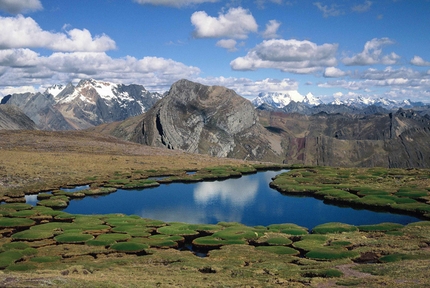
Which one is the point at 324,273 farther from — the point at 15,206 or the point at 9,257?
the point at 15,206

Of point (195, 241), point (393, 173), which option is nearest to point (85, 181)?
point (195, 241)

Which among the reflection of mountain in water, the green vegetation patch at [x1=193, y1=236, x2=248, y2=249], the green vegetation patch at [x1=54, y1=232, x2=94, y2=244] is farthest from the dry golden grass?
the green vegetation patch at [x1=193, y1=236, x2=248, y2=249]

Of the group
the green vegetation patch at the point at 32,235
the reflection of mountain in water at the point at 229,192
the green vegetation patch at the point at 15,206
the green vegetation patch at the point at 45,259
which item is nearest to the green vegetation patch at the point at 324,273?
the green vegetation patch at the point at 45,259

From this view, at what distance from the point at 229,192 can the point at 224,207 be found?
72.6 feet

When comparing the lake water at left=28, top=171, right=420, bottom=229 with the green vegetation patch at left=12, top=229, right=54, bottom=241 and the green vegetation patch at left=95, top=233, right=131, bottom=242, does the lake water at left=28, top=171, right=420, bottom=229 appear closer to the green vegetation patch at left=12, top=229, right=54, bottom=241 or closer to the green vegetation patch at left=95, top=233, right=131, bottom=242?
the green vegetation patch at left=95, top=233, right=131, bottom=242

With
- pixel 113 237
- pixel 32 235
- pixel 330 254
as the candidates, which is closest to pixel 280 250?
pixel 330 254

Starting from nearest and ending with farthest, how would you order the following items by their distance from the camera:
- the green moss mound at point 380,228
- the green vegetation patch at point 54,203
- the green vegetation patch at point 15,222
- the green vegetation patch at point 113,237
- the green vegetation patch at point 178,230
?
the green vegetation patch at point 113,237 < the green vegetation patch at point 178,230 < the green moss mound at point 380,228 < the green vegetation patch at point 15,222 < the green vegetation patch at point 54,203

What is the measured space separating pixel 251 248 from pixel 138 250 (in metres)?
16.4

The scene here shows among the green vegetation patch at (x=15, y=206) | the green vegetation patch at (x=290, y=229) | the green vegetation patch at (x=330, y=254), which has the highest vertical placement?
the green vegetation patch at (x=330, y=254)

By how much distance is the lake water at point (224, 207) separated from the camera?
3506 inches

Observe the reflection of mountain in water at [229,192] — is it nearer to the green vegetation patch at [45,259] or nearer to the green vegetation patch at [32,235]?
the green vegetation patch at [32,235]

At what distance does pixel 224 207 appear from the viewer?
10300cm

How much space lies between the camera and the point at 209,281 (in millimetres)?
42812

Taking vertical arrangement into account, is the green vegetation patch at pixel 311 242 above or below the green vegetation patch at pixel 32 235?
above
